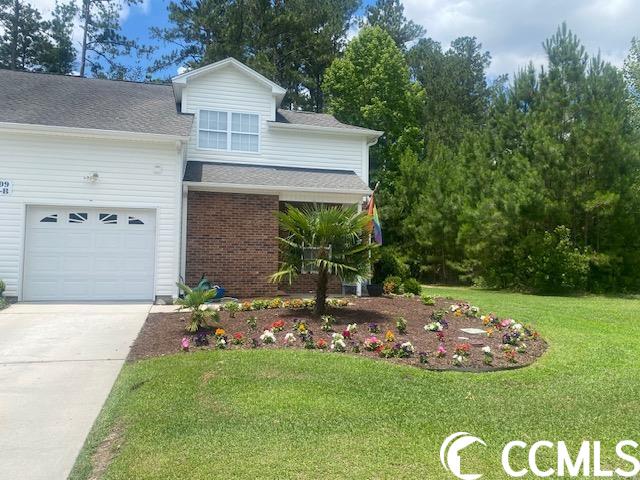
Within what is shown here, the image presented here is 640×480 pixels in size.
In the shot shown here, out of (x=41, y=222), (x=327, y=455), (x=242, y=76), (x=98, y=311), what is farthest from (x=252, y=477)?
(x=242, y=76)

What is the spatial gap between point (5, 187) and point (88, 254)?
243 centimetres

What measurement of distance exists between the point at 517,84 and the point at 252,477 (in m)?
21.9

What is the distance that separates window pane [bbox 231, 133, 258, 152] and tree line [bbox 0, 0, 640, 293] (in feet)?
17.6

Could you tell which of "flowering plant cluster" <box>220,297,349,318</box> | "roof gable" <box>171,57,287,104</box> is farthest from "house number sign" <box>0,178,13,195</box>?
"flowering plant cluster" <box>220,297,349,318</box>

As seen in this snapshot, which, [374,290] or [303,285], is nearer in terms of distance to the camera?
[374,290]

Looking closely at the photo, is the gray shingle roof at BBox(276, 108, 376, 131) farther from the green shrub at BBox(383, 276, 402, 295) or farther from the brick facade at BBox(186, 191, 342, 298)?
the green shrub at BBox(383, 276, 402, 295)

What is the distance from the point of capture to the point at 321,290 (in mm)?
9203

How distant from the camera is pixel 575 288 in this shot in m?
18.5

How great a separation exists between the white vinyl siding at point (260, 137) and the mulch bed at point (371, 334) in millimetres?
6798

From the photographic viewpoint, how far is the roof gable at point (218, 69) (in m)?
15.6

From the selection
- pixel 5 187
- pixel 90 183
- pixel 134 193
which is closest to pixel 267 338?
pixel 134 193

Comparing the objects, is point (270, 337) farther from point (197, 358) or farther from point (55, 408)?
point (55, 408)

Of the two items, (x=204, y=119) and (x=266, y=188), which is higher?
(x=204, y=119)

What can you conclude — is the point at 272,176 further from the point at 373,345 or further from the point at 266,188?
the point at 373,345
